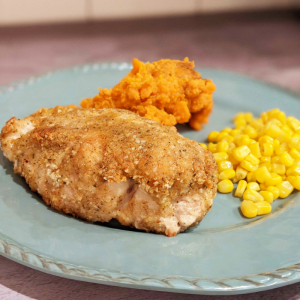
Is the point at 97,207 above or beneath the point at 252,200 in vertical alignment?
above

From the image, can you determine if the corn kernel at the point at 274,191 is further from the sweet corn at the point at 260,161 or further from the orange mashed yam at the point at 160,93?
the orange mashed yam at the point at 160,93

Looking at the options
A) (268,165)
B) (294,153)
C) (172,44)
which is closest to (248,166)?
(268,165)

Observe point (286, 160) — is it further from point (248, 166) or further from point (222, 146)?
point (222, 146)

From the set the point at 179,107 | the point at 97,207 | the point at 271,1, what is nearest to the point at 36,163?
the point at 97,207

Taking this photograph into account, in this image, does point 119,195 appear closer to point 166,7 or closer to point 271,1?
point 166,7

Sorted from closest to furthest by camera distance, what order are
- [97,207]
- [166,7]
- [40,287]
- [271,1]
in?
1. [40,287]
2. [97,207]
3. [166,7]
4. [271,1]

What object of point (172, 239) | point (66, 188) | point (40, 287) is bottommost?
point (40, 287)

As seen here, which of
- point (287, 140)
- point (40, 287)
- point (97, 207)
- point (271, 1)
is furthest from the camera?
point (271, 1)


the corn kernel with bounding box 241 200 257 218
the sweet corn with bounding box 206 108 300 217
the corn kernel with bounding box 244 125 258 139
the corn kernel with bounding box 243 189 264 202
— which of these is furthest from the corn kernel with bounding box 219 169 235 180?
the corn kernel with bounding box 244 125 258 139

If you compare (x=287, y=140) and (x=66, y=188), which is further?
(x=287, y=140)
